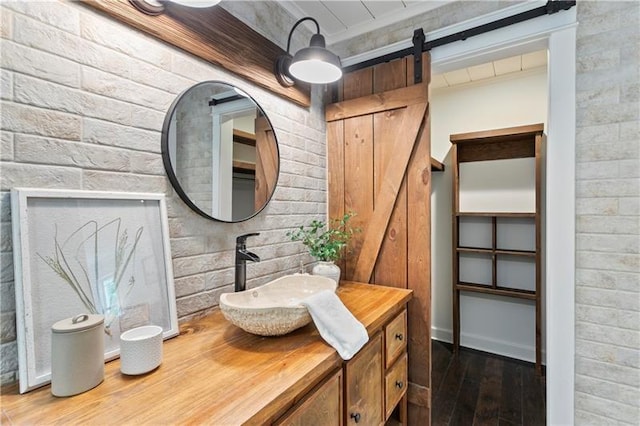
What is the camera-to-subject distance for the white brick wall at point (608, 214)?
4.42 feet

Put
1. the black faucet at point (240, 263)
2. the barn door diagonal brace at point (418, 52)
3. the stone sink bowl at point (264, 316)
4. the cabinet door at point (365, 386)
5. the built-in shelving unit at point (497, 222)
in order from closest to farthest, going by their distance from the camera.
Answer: the stone sink bowl at point (264, 316) → the cabinet door at point (365, 386) → the black faucet at point (240, 263) → the barn door diagonal brace at point (418, 52) → the built-in shelving unit at point (497, 222)

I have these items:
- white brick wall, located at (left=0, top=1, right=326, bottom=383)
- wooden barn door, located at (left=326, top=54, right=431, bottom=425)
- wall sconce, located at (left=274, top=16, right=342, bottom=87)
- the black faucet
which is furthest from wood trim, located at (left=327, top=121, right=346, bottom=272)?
the black faucet

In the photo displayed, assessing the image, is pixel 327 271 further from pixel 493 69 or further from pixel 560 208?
pixel 493 69

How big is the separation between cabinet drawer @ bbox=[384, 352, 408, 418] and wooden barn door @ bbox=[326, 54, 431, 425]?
0.19 metres

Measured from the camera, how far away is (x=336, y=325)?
1.03 m

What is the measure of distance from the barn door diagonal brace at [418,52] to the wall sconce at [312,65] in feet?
1.80

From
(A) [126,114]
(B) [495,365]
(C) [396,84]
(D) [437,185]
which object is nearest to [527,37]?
(C) [396,84]

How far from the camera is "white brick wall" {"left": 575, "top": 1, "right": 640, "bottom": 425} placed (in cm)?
135

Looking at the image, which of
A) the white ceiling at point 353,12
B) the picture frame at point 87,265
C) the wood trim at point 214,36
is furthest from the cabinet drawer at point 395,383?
the white ceiling at point 353,12

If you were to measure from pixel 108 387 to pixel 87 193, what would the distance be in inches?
21.1

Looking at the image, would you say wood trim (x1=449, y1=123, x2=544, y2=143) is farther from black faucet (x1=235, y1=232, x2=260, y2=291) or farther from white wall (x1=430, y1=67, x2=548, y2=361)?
black faucet (x1=235, y1=232, x2=260, y2=291)

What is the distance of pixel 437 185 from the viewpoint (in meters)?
3.03

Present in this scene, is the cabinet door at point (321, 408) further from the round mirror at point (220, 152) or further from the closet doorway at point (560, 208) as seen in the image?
the closet doorway at point (560, 208)

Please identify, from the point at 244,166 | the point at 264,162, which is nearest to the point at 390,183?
the point at 264,162
